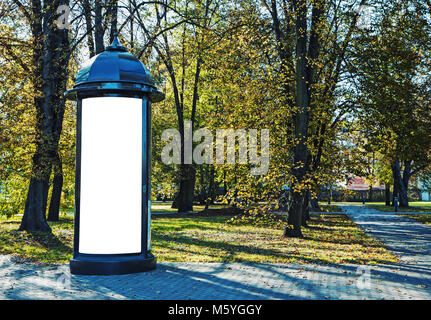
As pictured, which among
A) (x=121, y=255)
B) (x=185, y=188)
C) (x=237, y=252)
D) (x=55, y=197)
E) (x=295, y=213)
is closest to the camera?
(x=121, y=255)

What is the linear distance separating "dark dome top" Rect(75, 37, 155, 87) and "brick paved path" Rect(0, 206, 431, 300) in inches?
140

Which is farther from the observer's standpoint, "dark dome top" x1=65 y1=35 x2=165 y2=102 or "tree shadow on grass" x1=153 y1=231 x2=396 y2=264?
"tree shadow on grass" x1=153 y1=231 x2=396 y2=264

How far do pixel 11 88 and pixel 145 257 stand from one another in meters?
8.23

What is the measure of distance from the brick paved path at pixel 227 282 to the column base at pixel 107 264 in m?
0.17

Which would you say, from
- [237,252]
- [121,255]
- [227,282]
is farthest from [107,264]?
[237,252]

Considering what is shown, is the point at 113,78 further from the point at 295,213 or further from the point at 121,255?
the point at 295,213

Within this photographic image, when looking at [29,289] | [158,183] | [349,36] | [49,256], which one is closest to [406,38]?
[349,36]

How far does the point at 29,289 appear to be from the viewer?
730 centimetres

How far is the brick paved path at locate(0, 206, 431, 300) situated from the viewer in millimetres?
6996

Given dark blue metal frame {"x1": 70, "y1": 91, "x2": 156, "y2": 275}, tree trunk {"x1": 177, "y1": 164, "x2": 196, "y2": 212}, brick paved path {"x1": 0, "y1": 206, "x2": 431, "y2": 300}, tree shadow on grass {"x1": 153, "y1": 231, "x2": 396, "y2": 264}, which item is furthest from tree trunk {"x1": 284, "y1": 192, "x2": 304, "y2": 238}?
tree trunk {"x1": 177, "y1": 164, "x2": 196, "y2": 212}

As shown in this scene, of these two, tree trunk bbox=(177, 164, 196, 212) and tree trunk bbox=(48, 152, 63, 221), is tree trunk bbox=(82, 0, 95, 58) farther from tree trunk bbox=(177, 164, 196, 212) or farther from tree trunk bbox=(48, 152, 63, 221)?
tree trunk bbox=(177, 164, 196, 212)

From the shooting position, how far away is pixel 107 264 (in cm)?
835

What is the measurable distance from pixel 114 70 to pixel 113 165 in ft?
5.70
